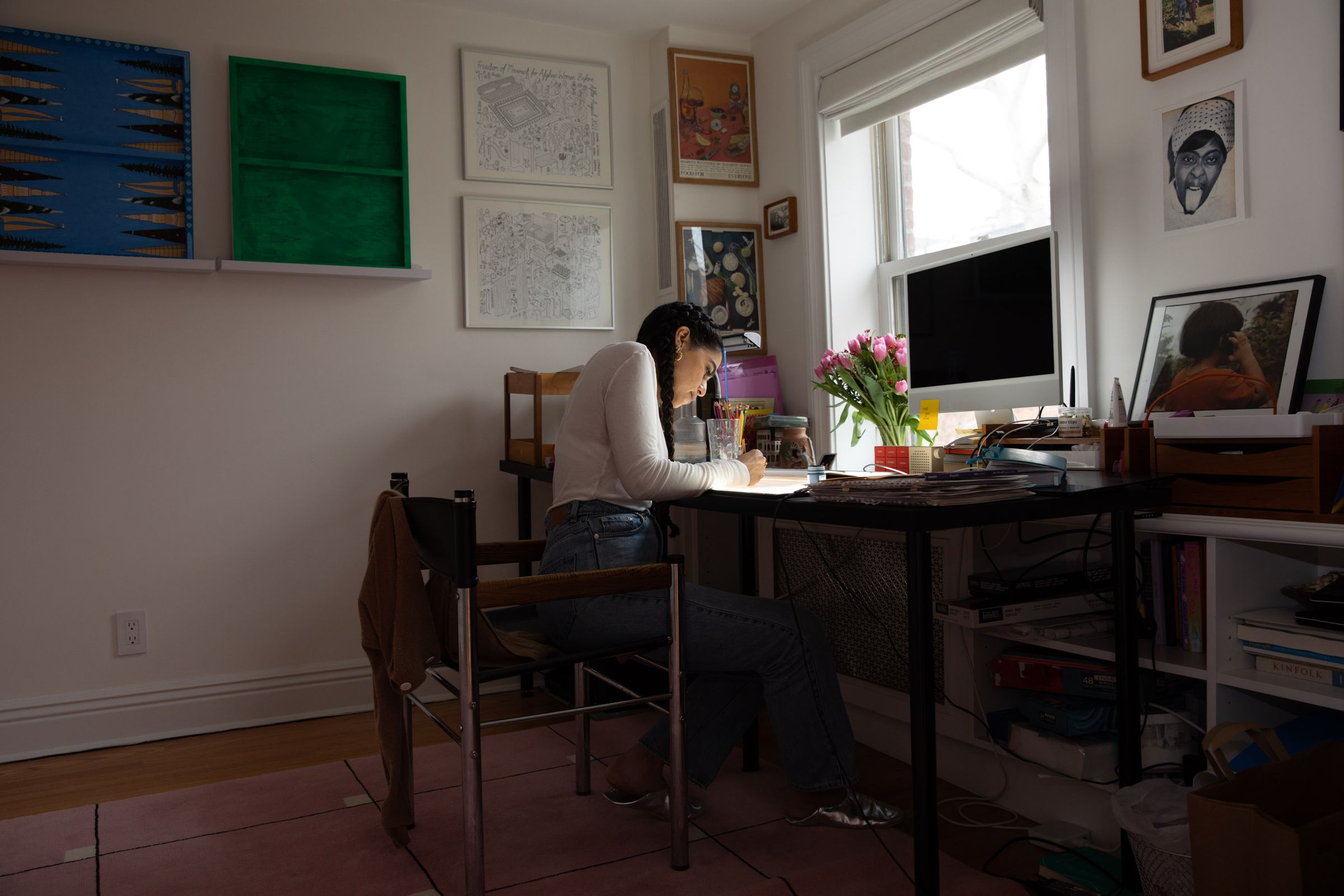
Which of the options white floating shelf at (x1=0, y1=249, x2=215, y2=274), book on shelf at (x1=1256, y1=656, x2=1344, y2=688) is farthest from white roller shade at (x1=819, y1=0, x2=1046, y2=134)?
white floating shelf at (x1=0, y1=249, x2=215, y2=274)

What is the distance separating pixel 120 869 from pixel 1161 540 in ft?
7.16

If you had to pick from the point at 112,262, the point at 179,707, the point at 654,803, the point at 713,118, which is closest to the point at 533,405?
the point at 713,118

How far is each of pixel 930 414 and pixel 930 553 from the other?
3.02 ft

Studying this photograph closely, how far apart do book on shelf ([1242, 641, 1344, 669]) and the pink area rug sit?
600 mm

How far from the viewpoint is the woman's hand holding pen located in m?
2.04

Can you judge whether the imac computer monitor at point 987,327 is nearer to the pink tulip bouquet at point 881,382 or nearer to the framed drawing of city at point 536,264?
the pink tulip bouquet at point 881,382

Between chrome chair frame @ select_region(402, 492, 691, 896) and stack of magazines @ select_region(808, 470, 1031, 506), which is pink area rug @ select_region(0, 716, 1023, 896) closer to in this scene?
chrome chair frame @ select_region(402, 492, 691, 896)

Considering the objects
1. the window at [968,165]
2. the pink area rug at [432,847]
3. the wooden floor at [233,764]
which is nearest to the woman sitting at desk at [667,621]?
the pink area rug at [432,847]

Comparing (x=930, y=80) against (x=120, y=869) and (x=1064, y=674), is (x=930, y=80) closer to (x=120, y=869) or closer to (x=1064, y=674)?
(x=1064, y=674)

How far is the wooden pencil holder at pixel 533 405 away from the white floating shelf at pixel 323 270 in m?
0.45

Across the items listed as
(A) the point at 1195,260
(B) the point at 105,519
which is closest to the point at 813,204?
(A) the point at 1195,260

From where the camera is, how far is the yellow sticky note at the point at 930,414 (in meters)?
2.49

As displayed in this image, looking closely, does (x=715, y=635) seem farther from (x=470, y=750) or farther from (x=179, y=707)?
(x=179, y=707)

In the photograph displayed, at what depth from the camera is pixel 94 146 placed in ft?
8.96
